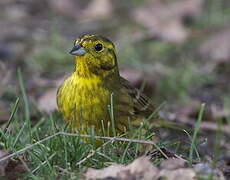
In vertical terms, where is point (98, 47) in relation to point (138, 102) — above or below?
above

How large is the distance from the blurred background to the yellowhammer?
723mm

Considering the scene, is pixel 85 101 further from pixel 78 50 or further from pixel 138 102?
pixel 138 102

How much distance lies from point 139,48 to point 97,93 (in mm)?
3211

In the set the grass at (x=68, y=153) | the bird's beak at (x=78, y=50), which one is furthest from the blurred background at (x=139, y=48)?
the grass at (x=68, y=153)

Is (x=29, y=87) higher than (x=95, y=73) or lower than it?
lower

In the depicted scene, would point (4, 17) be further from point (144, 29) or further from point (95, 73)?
point (95, 73)

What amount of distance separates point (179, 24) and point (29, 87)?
99.8 inches

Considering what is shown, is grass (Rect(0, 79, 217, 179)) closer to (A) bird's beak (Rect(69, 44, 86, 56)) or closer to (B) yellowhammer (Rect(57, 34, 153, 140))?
(B) yellowhammer (Rect(57, 34, 153, 140))

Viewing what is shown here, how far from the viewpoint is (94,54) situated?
15.7 feet

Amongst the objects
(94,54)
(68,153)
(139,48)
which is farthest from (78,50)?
(139,48)

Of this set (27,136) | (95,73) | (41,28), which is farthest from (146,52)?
(27,136)

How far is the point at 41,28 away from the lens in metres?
8.55

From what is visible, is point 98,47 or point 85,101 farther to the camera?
point 98,47

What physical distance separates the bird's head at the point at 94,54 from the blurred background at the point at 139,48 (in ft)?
2.44
